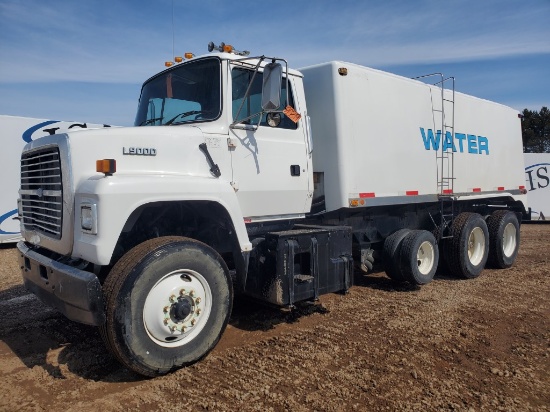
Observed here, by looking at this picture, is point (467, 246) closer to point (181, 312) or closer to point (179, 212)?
point (179, 212)

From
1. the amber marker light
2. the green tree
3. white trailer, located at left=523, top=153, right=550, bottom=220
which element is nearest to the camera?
the amber marker light

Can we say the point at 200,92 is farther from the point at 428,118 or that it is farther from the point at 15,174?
the point at 15,174

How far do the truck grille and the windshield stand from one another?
125 cm

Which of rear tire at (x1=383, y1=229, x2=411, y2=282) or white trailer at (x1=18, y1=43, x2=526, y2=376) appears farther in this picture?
rear tire at (x1=383, y1=229, x2=411, y2=282)

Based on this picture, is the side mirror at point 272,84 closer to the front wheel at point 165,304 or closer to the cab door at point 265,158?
the cab door at point 265,158

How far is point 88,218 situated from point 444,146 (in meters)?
5.77

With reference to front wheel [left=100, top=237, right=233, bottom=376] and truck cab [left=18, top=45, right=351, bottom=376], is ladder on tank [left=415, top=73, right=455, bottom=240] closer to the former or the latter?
truck cab [left=18, top=45, right=351, bottom=376]

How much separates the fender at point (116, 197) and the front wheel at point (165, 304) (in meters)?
0.24

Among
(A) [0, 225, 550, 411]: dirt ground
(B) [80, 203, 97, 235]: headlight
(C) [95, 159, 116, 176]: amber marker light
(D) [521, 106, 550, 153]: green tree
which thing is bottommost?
(A) [0, 225, 550, 411]: dirt ground

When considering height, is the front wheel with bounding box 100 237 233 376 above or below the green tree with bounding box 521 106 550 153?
below

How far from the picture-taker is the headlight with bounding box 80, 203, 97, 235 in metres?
3.40

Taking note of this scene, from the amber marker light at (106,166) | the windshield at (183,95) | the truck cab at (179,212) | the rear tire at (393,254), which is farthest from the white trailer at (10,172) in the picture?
the amber marker light at (106,166)

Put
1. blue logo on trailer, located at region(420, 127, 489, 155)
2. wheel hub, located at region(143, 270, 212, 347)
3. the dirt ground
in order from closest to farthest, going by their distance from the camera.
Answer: the dirt ground, wheel hub, located at region(143, 270, 212, 347), blue logo on trailer, located at region(420, 127, 489, 155)

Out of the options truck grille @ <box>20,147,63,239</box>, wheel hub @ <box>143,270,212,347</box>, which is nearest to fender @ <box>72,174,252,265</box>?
truck grille @ <box>20,147,63,239</box>
